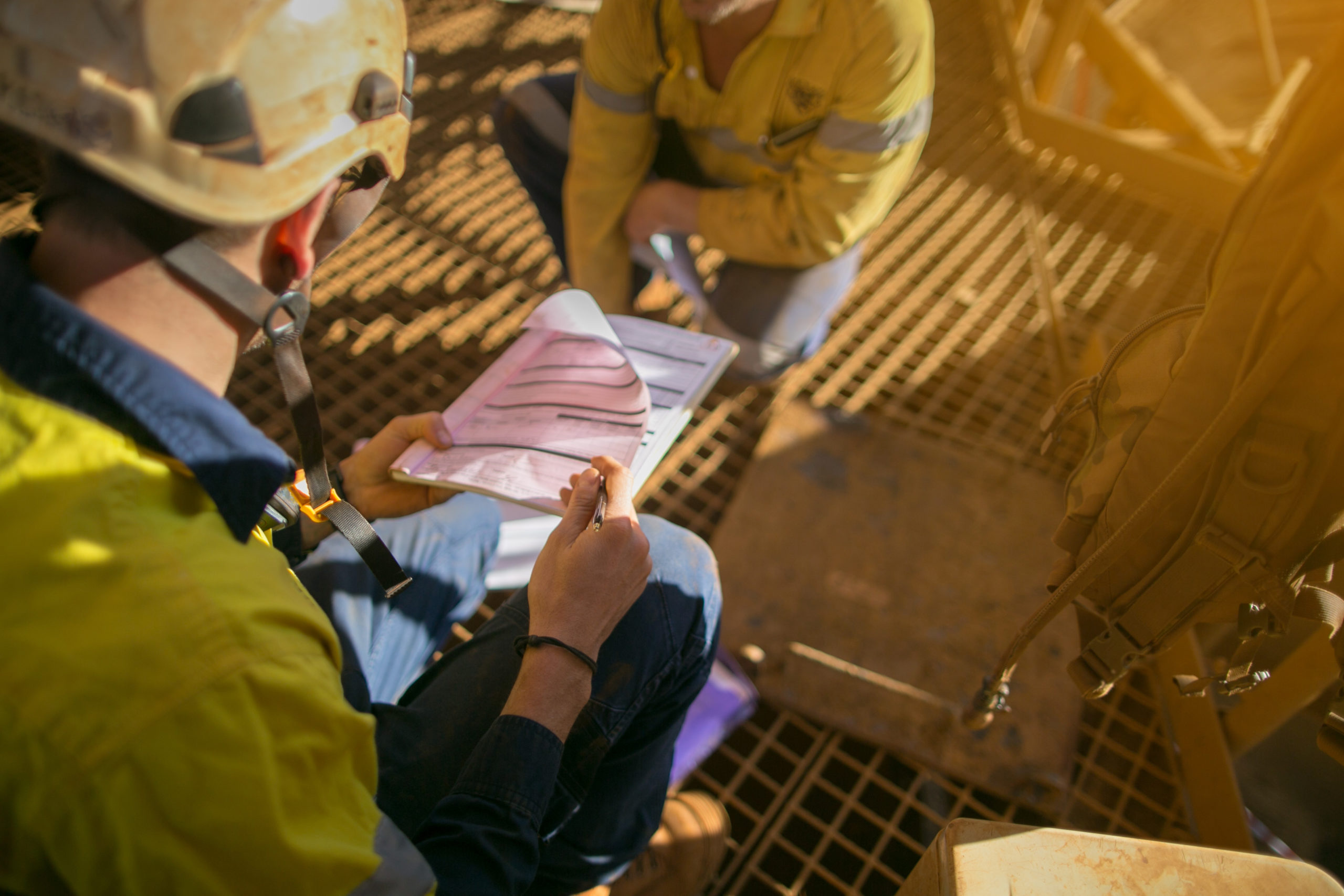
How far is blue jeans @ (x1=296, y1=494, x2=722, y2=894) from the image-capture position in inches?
39.0

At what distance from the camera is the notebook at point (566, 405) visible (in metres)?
1.15

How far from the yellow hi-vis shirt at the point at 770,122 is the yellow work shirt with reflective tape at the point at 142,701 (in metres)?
1.28

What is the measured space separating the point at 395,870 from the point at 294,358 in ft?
1.80

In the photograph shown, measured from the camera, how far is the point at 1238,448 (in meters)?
0.79

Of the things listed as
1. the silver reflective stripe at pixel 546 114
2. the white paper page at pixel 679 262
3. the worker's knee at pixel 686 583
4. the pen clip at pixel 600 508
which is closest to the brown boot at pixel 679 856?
the worker's knee at pixel 686 583

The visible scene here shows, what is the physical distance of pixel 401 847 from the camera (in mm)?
714

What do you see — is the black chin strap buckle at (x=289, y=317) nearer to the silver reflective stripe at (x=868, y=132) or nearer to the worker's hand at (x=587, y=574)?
the worker's hand at (x=587, y=574)

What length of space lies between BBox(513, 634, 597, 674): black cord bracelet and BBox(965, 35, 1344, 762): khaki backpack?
546mm

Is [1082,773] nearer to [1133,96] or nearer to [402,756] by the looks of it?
[402,756]

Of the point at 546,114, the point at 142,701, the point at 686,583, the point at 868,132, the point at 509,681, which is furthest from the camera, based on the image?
the point at 546,114

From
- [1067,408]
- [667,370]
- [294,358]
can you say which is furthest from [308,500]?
[1067,408]

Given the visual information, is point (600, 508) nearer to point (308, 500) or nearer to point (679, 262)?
point (308, 500)

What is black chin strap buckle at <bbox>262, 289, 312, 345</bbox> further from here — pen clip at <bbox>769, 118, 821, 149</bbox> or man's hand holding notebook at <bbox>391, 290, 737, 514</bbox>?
pen clip at <bbox>769, 118, 821, 149</bbox>

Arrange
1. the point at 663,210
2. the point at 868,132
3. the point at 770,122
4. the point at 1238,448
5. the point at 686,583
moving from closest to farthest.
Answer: the point at 1238,448, the point at 686,583, the point at 868,132, the point at 770,122, the point at 663,210
